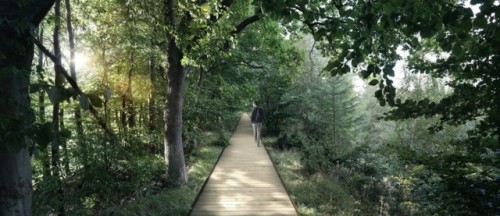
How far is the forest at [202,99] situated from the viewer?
1943mm

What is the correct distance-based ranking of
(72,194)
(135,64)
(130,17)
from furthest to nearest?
1. (135,64)
2. (130,17)
3. (72,194)

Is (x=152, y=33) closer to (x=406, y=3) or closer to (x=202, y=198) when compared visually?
(x=202, y=198)

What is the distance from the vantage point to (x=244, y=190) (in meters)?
8.95

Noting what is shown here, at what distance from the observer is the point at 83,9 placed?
10.0 metres

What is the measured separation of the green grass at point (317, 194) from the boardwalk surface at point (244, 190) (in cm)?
26

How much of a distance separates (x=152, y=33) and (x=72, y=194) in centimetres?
424

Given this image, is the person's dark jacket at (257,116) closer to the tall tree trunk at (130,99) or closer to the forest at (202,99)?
the forest at (202,99)

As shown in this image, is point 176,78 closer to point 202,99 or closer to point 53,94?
point 202,99

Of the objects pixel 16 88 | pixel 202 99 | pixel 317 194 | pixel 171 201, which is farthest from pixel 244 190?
pixel 16 88

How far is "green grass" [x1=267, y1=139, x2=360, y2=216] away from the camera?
762cm

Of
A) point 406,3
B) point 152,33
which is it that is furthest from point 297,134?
point 406,3

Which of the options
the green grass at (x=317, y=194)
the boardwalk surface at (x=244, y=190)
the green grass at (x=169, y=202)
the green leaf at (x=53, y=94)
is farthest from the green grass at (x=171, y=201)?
the green leaf at (x=53, y=94)

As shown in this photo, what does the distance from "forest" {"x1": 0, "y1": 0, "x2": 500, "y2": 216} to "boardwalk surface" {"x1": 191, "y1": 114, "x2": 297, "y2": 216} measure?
Result: 36 centimetres

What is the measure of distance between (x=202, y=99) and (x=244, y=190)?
16.2 ft
